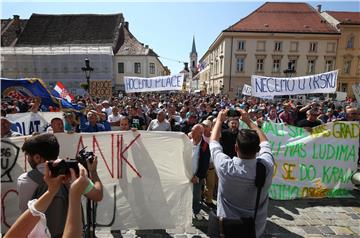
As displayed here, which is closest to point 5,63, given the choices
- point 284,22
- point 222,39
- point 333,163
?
point 222,39

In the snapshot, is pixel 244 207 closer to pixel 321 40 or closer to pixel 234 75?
pixel 234 75

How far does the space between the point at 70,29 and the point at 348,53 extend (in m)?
45.1

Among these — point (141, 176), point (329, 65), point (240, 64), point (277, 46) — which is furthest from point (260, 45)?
point (141, 176)

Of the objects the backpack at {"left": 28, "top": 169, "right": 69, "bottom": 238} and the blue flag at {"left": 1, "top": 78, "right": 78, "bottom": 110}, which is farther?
the blue flag at {"left": 1, "top": 78, "right": 78, "bottom": 110}

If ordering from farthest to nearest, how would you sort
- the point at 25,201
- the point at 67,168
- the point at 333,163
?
the point at 333,163 < the point at 25,201 < the point at 67,168

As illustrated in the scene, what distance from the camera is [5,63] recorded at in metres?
42.0

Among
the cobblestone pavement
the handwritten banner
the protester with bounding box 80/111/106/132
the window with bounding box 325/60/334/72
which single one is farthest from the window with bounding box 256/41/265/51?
the protester with bounding box 80/111/106/132

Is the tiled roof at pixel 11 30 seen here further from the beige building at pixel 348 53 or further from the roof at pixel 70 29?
the beige building at pixel 348 53

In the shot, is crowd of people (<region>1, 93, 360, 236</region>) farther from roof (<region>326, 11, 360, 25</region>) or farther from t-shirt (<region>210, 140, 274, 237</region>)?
roof (<region>326, 11, 360, 25</region>)

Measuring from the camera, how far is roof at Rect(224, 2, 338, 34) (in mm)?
41375

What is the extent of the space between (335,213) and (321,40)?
43646 millimetres

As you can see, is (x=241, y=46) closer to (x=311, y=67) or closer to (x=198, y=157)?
(x=311, y=67)

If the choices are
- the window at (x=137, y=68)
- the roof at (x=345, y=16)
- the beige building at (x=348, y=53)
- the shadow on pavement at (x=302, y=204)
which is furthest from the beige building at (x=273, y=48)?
the shadow on pavement at (x=302, y=204)

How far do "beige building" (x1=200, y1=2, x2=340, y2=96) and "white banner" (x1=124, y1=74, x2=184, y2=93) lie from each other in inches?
1277
